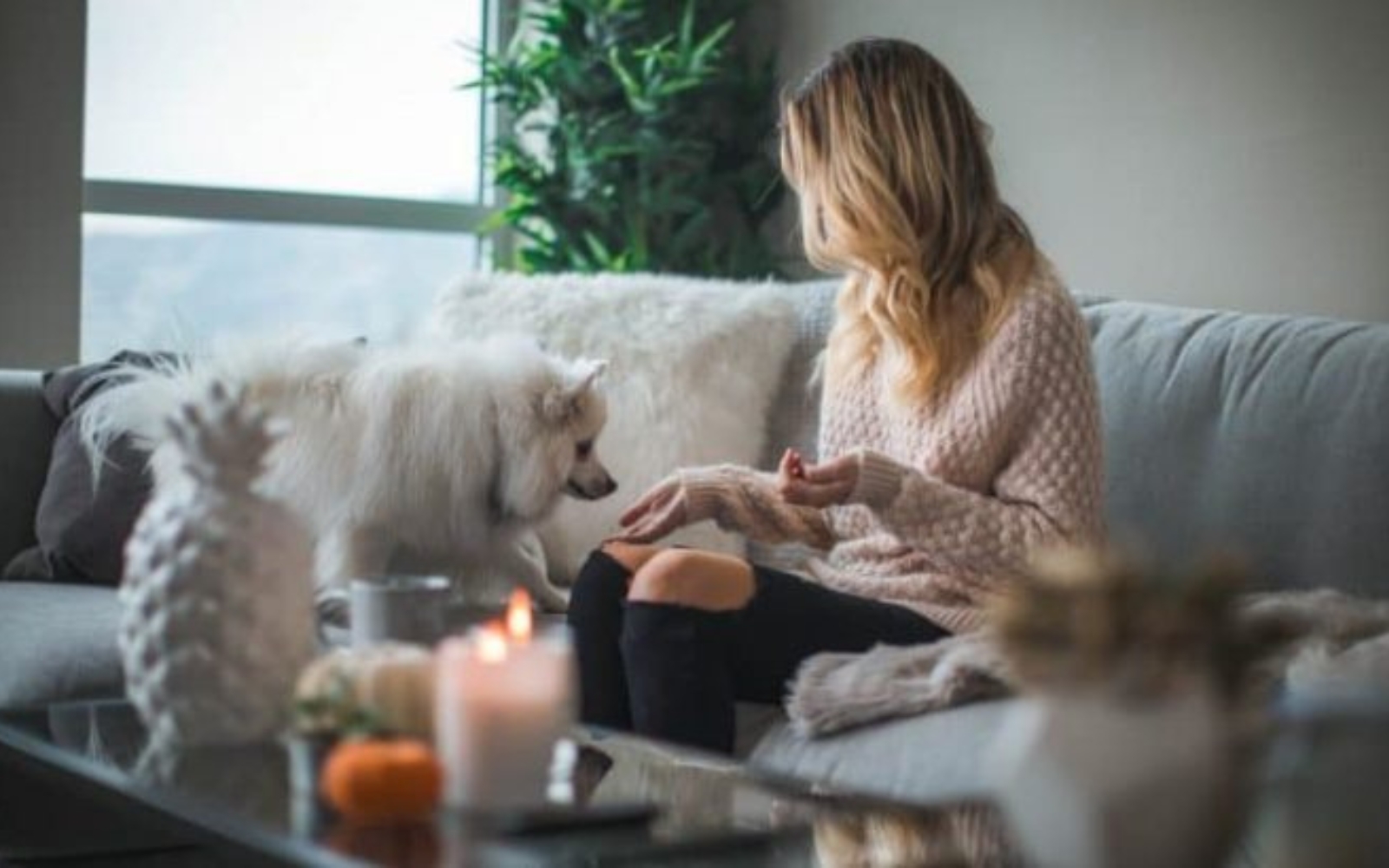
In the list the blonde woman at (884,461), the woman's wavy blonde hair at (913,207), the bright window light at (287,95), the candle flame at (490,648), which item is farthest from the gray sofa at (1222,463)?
the bright window light at (287,95)

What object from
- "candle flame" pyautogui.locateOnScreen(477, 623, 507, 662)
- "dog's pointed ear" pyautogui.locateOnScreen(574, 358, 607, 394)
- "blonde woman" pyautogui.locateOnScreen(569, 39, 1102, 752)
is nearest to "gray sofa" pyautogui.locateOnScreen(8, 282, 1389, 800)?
"blonde woman" pyautogui.locateOnScreen(569, 39, 1102, 752)

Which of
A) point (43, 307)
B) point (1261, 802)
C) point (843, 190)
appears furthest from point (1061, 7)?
point (1261, 802)

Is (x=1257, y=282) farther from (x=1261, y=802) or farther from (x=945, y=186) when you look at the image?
(x=1261, y=802)

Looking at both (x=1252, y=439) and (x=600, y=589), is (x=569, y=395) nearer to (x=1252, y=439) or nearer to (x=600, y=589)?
(x=600, y=589)

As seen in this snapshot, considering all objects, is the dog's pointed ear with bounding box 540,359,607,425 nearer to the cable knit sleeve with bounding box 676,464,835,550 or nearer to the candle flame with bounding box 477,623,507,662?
the cable knit sleeve with bounding box 676,464,835,550

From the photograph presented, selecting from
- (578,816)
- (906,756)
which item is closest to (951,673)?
(906,756)

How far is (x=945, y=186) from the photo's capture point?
2934 mm

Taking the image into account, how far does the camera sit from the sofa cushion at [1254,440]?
2941mm

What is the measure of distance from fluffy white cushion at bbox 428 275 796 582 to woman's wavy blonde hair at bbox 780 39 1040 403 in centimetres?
65

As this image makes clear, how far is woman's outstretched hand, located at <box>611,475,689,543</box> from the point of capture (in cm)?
289

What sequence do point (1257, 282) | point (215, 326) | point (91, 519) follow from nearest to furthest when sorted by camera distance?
point (91, 519)
point (1257, 282)
point (215, 326)

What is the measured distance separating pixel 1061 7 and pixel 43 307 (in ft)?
6.82

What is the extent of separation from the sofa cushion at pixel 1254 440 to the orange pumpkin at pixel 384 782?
4.41ft

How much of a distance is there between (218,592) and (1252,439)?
1575 millimetres
